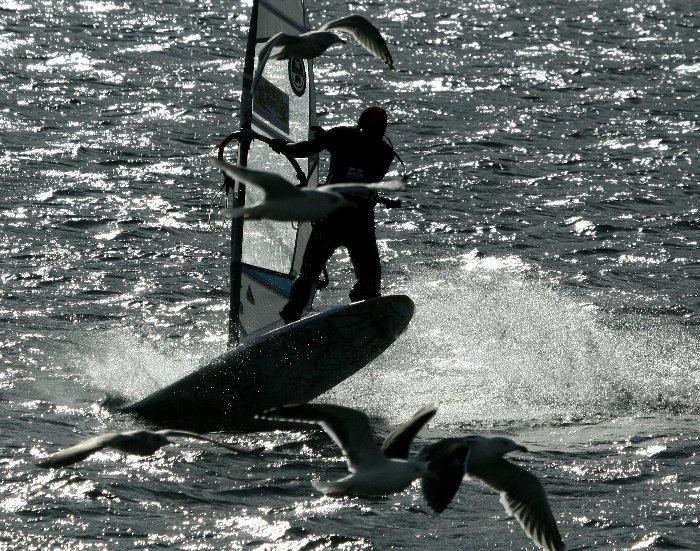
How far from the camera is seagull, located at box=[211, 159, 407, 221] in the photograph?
9.27 meters

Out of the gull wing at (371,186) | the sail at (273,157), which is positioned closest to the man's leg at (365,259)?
the sail at (273,157)

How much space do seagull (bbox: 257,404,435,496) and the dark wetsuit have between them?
3.56 meters

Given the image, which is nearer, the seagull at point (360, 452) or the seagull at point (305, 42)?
the seagull at point (360, 452)

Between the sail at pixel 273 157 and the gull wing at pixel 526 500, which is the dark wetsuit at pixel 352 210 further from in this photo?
the gull wing at pixel 526 500

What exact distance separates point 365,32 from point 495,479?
547cm

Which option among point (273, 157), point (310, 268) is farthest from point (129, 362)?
point (273, 157)

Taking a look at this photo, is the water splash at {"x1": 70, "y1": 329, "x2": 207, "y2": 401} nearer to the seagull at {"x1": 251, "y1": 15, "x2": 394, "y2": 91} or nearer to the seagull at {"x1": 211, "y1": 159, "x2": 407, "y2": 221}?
the seagull at {"x1": 251, "y1": 15, "x2": 394, "y2": 91}

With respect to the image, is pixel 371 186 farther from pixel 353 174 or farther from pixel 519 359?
pixel 519 359

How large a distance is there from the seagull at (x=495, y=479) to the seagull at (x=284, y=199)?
72.0 inches

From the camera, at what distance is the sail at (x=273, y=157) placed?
1490 centimetres

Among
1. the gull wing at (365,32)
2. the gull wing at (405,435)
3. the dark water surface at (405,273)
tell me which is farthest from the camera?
the gull wing at (365,32)

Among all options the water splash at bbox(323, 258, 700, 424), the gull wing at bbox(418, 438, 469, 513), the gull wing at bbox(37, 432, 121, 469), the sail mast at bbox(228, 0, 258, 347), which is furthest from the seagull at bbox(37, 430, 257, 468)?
the sail mast at bbox(228, 0, 258, 347)

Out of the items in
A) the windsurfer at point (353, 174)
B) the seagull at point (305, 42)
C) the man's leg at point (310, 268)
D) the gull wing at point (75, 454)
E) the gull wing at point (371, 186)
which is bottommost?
the gull wing at point (75, 454)

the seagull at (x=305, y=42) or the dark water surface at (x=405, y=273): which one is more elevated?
the seagull at (x=305, y=42)
